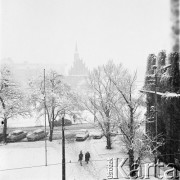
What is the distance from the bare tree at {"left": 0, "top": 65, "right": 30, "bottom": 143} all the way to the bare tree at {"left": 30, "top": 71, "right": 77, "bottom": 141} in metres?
1.24

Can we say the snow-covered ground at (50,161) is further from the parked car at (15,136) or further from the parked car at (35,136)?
the parked car at (15,136)

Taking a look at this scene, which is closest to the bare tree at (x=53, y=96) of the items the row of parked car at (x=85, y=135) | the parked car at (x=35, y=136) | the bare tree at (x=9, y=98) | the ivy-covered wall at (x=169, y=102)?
the bare tree at (x=9, y=98)

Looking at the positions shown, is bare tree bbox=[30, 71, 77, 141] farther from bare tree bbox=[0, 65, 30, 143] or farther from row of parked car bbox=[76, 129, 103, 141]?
row of parked car bbox=[76, 129, 103, 141]

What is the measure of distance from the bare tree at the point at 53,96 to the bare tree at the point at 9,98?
1.24m

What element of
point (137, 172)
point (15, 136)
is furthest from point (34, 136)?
point (137, 172)

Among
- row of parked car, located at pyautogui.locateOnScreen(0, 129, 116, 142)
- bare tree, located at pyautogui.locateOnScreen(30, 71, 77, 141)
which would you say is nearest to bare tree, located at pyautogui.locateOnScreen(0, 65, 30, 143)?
row of parked car, located at pyautogui.locateOnScreen(0, 129, 116, 142)

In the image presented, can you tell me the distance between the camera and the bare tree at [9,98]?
2047 cm

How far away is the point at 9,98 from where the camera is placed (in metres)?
21.0

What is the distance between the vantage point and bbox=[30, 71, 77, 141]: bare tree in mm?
20500

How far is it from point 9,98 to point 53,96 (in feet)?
13.3

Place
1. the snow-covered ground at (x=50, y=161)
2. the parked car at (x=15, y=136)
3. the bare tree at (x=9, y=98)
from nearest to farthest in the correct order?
the snow-covered ground at (x=50, y=161) → the bare tree at (x=9, y=98) → the parked car at (x=15, y=136)

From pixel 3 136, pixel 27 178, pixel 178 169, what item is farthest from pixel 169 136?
pixel 3 136

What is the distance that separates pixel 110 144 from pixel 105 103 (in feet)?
11.0

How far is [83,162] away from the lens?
16188 mm
